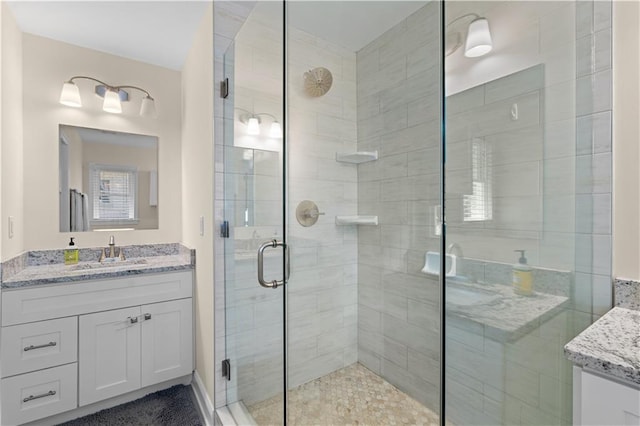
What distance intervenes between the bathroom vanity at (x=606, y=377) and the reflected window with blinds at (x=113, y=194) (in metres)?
2.74

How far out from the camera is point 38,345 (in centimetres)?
170

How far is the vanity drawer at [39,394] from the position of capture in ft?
5.33

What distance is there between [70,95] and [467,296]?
110 inches

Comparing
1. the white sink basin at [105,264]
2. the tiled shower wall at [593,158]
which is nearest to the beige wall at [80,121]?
the white sink basin at [105,264]

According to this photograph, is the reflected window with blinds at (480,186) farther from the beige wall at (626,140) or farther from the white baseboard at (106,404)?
the white baseboard at (106,404)

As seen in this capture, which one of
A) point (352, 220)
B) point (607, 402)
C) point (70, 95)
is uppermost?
point (70, 95)

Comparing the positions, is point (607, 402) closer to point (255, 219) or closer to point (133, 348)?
point (255, 219)

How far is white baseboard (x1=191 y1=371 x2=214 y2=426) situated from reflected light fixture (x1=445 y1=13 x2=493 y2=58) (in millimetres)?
2131

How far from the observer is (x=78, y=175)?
228 centimetres

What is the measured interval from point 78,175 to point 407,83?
2.37 meters

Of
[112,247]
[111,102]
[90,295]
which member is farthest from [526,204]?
[111,102]

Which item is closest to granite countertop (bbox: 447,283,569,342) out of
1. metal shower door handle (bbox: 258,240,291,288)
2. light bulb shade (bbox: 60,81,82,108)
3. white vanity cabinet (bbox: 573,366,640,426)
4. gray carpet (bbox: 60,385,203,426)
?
white vanity cabinet (bbox: 573,366,640,426)

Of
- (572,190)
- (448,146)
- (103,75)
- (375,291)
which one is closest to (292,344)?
(375,291)

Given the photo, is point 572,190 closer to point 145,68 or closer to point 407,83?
point 407,83
